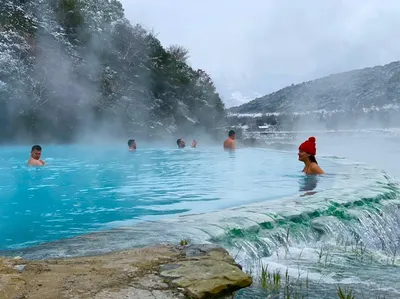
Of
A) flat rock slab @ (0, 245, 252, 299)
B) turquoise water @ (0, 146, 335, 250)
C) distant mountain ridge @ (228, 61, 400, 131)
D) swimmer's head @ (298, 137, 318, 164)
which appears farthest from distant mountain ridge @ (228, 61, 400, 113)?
A: flat rock slab @ (0, 245, 252, 299)

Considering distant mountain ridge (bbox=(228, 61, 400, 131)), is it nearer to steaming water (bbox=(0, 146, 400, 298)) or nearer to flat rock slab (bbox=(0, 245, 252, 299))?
steaming water (bbox=(0, 146, 400, 298))

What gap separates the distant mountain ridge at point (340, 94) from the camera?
132ft

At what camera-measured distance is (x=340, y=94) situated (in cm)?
4284

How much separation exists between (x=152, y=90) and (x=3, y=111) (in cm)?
793

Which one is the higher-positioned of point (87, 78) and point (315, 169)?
point (87, 78)

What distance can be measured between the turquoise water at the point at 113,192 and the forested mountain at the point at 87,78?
20.5 ft

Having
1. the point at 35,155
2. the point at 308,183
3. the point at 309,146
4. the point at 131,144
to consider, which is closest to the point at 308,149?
the point at 309,146

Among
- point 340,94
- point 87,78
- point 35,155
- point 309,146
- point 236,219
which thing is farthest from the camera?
point 340,94

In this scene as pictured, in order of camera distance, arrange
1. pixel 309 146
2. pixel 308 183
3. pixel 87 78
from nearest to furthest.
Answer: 1. pixel 308 183
2. pixel 309 146
3. pixel 87 78

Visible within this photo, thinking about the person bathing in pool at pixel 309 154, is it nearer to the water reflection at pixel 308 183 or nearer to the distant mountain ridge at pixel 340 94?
the water reflection at pixel 308 183

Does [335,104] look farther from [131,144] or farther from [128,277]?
[128,277]

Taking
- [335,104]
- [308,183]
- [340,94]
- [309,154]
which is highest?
[340,94]

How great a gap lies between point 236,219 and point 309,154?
13.1ft

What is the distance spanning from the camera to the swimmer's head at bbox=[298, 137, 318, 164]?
7082 millimetres
